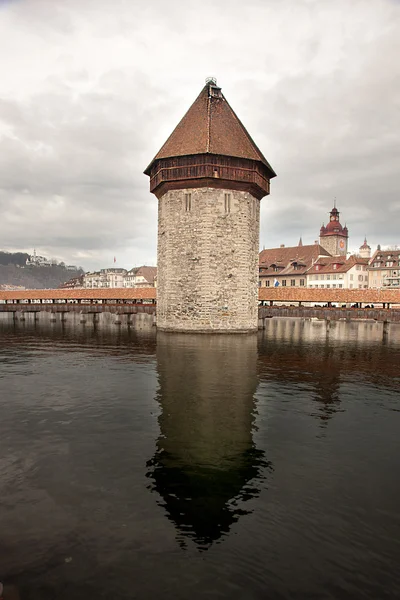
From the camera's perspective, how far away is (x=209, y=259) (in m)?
26.9

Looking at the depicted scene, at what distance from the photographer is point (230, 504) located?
5871 millimetres

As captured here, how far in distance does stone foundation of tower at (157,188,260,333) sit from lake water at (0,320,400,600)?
1425cm

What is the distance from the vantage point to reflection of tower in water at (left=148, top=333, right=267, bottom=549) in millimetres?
5652

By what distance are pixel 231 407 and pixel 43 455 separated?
4.80 metres

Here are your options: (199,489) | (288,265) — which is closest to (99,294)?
(199,489)

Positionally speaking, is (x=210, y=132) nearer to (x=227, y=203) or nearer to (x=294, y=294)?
(x=227, y=203)

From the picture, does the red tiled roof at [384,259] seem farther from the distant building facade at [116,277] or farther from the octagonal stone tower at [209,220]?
the distant building facade at [116,277]

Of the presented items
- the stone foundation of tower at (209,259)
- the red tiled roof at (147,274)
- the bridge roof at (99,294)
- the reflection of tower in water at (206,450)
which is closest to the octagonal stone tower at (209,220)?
the stone foundation of tower at (209,259)

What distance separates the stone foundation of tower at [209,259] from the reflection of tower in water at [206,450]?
1189 centimetres

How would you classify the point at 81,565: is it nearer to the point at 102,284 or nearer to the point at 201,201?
the point at 201,201

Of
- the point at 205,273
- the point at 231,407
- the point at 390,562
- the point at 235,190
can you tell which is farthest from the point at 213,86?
the point at 390,562

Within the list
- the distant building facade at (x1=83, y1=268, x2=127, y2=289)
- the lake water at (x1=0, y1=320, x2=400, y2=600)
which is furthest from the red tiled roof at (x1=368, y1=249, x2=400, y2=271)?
the distant building facade at (x1=83, y1=268, x2=127, y2=289)

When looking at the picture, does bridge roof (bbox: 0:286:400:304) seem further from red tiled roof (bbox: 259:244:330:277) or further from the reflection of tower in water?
red tiled roof (bbox: 259:244:330:277)

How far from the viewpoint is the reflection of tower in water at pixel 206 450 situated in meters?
5.65
